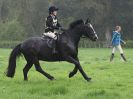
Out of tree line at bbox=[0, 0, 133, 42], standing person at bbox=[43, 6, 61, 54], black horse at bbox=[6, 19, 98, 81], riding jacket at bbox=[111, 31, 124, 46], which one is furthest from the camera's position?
tree line at bbox=[0, 0, 133, 42]

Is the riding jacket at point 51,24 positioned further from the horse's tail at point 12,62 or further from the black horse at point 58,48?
the horse's tail at point 12,62

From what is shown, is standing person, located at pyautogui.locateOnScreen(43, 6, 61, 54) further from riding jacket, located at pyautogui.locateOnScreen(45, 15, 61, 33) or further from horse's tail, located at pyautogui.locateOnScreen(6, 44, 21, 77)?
horse's tail, located at pyautogui.locateOnScreen(6, 44, 21, 77)

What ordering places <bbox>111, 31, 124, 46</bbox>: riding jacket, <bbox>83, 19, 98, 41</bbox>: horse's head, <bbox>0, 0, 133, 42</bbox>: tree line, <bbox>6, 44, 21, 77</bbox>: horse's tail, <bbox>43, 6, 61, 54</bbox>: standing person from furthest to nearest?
<bbox>0, 0, 133, 42</bbox>: tree line < <bbox>111, 31, 124, 46</bbox>: riding jacket < <bbox>43, 6, 61, 54</bbox>: standing person < <bbox>83, 19, 98, 41</bbox>: horse's head < <bbox>6, 44, 21, 77</bbox>: horse's tail

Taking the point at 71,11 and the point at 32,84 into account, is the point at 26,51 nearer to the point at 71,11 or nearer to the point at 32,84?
the point at 32,84

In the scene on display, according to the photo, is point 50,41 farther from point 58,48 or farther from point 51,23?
point 51,23

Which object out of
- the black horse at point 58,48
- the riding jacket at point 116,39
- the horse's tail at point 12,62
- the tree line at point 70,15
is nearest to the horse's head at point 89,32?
the black horse at point 58,48

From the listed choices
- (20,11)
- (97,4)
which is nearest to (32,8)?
(20,11)

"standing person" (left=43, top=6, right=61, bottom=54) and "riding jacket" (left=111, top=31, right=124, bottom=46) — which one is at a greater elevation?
"standing person" (left=43, top=6, right=61, bottom=54)

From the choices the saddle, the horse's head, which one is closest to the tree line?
the horse's head

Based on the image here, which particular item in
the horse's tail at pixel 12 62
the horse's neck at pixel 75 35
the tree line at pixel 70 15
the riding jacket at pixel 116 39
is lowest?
the tree line at pixel 70 15

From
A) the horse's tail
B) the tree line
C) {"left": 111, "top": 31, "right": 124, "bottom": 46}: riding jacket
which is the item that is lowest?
the tree line

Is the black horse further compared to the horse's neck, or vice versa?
the horse's neck

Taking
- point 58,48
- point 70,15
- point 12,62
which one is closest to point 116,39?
point 58,48

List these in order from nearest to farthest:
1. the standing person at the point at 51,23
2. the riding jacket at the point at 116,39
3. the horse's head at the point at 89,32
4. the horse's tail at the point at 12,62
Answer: the horse's tail at the point at 12,62
the horse's head at the point at 89,32
the standing person at the point at 51,23
the riding jacket at the point at 116,39
